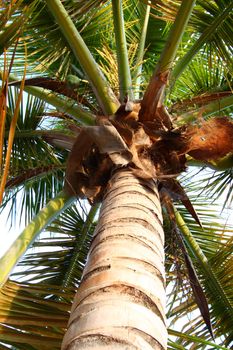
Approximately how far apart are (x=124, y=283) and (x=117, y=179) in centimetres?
94

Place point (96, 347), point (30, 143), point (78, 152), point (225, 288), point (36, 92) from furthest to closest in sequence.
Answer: point (30, 143)
point (225, 288)
point (36, 92)
point (78, 152)
point (96, 347)

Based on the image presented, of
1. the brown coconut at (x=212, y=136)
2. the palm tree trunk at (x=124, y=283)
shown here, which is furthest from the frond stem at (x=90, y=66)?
the palm tree trunk at (x=124, y=283)

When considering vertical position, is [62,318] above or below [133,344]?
above

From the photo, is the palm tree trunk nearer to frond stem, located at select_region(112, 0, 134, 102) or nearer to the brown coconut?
the brown coconut

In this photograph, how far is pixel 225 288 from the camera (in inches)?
168

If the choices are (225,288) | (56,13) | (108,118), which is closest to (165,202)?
(108,118)

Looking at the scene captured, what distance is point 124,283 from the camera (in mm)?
1780

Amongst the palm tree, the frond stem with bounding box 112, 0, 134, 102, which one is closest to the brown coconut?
the palm tree

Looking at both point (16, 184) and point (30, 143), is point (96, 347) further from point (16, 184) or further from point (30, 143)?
point (30, 143)

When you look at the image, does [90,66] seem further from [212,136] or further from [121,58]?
[212,136]

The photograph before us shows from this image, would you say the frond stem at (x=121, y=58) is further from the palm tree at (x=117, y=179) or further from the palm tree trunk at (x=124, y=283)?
the palm tree trunk at (x=124, y=283)

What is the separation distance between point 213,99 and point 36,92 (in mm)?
1361

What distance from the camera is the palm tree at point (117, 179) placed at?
1781mm

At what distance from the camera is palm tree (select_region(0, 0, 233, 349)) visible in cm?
178
